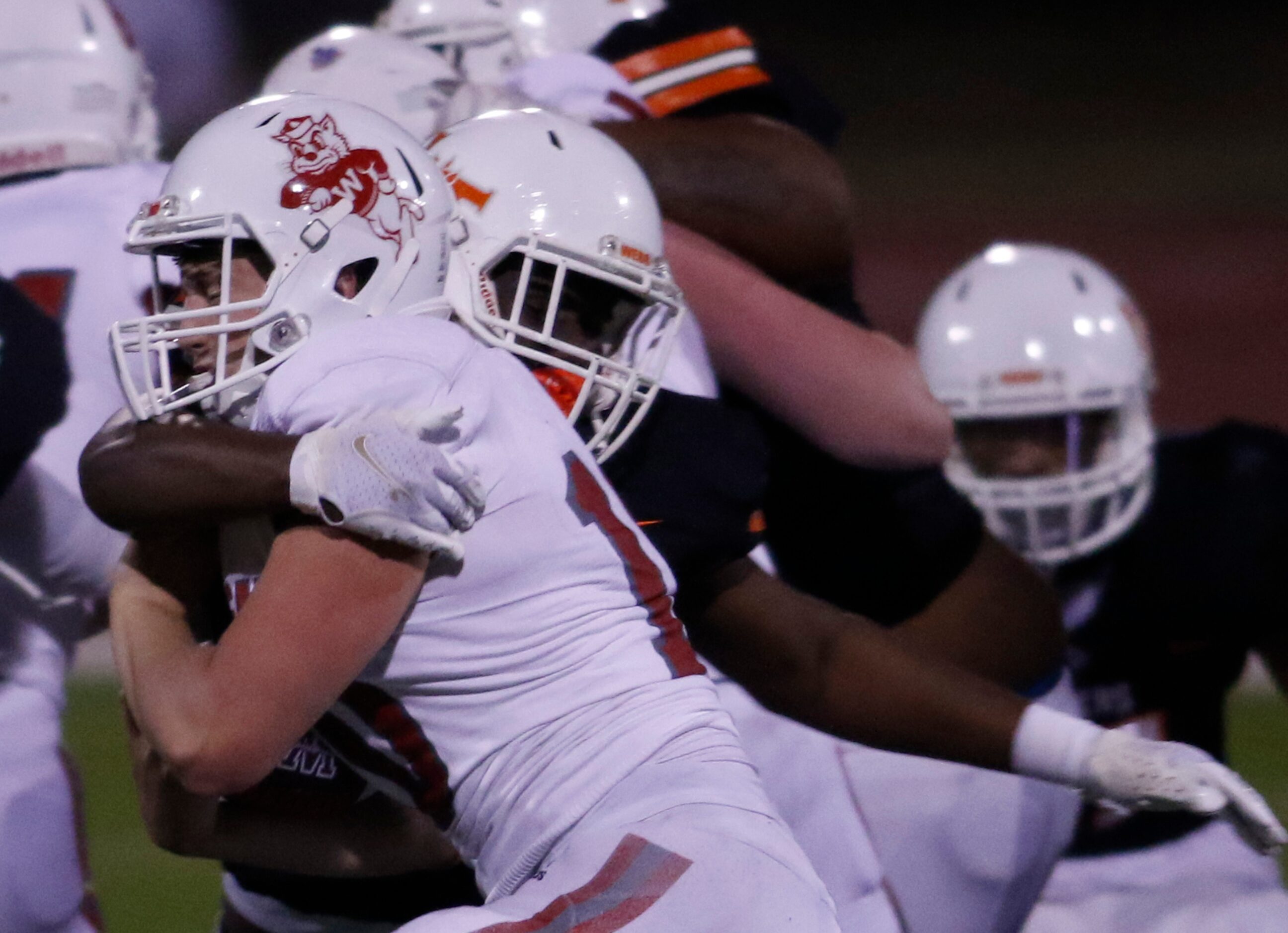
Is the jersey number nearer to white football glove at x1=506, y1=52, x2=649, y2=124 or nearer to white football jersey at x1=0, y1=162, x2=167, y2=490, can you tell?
white football glove at x1=506, y1=52, x2=649, y2=124

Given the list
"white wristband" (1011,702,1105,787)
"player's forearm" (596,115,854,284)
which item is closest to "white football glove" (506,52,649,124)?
"player's forearm" (596,115,854,284)

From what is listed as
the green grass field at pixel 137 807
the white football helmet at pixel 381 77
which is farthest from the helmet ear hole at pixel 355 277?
the green grass field at pixel 137 807

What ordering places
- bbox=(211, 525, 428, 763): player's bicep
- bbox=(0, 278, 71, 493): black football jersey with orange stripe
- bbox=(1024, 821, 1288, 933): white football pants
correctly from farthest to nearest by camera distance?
bbox=(1024, 821, 1288, 933): white football pants < bbox=(0, 278, 71, 493): black football jersey with orange stripe < bbox=(211, 525, 428, 763): player's bicep

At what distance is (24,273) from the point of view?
249 centimetres

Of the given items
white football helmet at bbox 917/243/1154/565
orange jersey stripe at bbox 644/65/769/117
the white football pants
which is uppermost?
orange jersey stripe at bbox 644/65/769/117

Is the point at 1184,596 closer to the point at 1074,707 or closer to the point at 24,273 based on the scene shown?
the point at 1074,707

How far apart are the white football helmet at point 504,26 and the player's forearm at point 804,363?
822 millimetres

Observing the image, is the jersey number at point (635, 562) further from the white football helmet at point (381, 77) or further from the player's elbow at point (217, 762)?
the white football helmet at point (381, 77)

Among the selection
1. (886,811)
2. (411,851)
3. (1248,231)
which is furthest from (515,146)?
(1248,231)

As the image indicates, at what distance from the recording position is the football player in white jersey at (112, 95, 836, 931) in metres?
1.44

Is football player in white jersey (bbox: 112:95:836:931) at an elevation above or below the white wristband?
above

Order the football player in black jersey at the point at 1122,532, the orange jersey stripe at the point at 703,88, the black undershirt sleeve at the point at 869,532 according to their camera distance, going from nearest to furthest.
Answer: the black undershirt sleeve at the point at 869,532 → the orange jersey stripe at the point at 703,88 → the football player in black jersey at the point at 1122,532

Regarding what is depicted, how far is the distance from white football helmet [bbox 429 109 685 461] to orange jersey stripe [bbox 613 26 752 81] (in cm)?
85

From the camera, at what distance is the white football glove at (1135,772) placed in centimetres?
173
